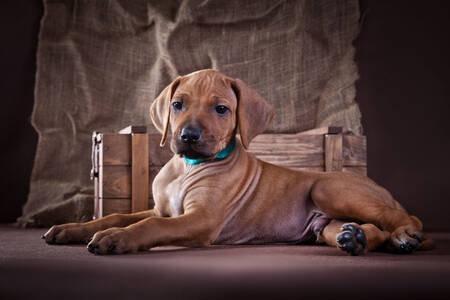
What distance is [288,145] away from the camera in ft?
14.8

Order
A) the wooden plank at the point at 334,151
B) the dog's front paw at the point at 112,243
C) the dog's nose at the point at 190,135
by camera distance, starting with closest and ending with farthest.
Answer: the dog's front paw at the point at 112,243 → the dog's nose at the point at 190,135 → the wooden plank at the point at 334,151

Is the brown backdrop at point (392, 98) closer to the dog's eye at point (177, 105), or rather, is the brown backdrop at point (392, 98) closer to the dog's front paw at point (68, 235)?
the dog's front paw at point (68, 235)

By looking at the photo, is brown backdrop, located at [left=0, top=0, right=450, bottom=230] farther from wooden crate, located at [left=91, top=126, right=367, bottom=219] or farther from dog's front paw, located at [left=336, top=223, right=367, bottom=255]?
dog's front paw, located at [left=336, top=223, right=367, bottom=255]

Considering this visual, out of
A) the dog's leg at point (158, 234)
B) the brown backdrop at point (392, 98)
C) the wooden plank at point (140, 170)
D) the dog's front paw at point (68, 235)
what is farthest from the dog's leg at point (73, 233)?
the brown backdrop at point (392, 98)

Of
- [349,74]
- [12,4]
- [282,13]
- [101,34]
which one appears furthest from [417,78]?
[12,4]

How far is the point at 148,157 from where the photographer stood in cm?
429

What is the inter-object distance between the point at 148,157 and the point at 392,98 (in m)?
3.07

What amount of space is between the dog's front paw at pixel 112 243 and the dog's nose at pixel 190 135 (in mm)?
688

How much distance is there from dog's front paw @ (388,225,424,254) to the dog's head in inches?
42.7

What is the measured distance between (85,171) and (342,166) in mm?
2823

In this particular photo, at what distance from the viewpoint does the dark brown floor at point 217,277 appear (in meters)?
1.92

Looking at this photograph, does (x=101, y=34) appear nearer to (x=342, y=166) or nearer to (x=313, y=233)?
(x=342, y=166)

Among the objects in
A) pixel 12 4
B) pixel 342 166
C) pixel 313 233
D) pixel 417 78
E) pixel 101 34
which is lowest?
pixel 313 233

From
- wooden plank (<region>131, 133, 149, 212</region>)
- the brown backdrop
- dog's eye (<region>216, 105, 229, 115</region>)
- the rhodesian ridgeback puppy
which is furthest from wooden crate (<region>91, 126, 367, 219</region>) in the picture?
the brown backdrop
